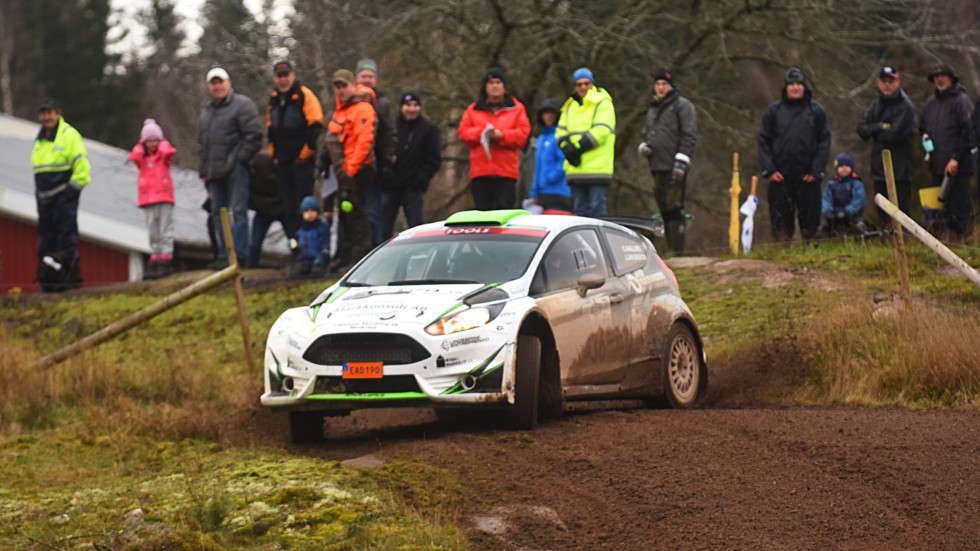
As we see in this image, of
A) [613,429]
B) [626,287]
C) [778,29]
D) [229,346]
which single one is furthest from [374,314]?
[778,29]

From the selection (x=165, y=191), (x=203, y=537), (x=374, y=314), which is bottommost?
(x=203, y=537)

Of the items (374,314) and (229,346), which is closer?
(374,314)

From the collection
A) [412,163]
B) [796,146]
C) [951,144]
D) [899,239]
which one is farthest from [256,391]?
[951,144]

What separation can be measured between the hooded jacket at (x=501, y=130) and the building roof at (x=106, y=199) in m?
14.2

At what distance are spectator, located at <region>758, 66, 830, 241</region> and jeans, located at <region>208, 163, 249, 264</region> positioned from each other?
21.5 feet

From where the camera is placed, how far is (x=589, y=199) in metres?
17.6

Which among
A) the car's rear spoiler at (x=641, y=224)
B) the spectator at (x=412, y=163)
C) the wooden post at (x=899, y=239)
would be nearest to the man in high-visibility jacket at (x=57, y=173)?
the spectator at (x=412, y=163)

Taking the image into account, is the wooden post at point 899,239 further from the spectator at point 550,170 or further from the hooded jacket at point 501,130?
the spectator at point 550,170

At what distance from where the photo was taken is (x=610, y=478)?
8.70 metres

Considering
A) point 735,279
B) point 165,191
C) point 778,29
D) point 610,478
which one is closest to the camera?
point 610,478

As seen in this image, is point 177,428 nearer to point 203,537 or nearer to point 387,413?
point 387,413

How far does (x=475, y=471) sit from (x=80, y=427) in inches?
201

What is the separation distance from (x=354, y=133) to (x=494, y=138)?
1771 mm

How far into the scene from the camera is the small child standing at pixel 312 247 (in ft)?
64.0
